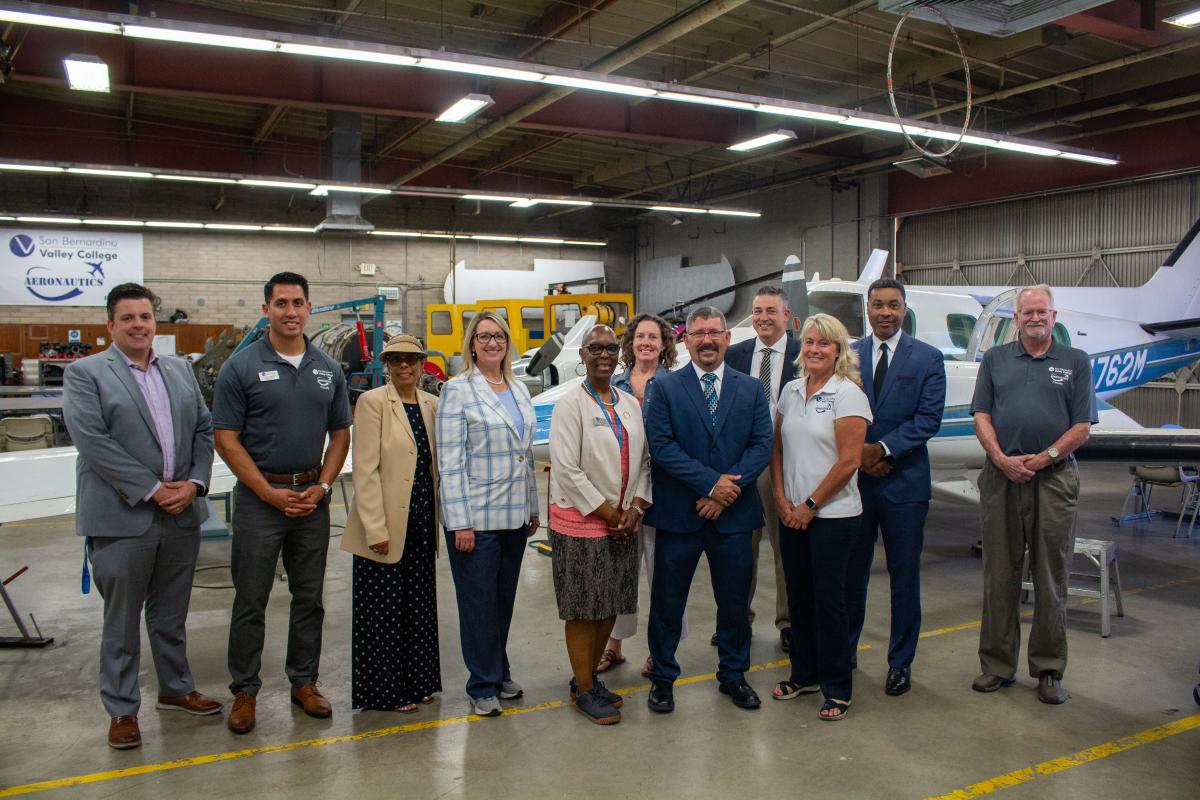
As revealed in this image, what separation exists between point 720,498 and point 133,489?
2.32 metres

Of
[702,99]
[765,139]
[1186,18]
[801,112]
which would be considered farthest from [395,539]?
[765,139]

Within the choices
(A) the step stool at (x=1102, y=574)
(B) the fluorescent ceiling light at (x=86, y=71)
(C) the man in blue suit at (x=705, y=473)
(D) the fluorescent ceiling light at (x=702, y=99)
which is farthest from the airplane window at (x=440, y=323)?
(C) the man in blue suit at (x=705, y=473)

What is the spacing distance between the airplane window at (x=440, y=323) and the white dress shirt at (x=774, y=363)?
1547cm

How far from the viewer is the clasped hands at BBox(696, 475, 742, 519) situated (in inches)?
134

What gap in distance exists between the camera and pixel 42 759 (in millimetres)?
3258

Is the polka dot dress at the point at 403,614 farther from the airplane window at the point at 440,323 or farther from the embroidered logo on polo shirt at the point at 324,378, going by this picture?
the airplane window at the point at 440,323

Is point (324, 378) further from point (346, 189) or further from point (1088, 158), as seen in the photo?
point (1088, 158)

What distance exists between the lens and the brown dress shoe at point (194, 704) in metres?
3.59

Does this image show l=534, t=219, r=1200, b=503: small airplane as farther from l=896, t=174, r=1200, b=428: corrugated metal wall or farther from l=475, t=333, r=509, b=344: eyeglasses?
l=896, t=174, r=1200, b=428: corrugated metal wall

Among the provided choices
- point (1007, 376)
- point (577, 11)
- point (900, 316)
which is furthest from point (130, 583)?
point (577, 11)

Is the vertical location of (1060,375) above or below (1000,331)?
below

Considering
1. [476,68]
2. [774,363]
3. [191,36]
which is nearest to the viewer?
[774,363]

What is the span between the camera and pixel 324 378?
11.7ft

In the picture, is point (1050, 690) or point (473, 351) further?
point (1050, 690)
